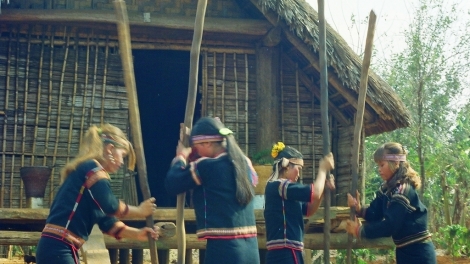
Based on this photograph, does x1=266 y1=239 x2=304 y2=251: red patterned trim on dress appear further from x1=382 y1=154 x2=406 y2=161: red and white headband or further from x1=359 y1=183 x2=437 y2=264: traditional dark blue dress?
x1=382 y1=154 x2=406 y2=161: red and white headband

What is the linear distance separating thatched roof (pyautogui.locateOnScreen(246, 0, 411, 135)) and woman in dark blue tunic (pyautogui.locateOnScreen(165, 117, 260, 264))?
398 cm

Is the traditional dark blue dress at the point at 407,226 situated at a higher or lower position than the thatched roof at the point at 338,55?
lower

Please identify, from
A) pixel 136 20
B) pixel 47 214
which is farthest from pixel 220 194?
pixel 136 20

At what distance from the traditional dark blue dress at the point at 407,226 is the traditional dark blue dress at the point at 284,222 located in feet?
2.00

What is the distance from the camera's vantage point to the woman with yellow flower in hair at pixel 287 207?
500cm

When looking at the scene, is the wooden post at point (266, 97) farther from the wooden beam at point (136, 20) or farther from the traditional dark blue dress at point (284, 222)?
the traditional dark blue dress at point (284, 222)

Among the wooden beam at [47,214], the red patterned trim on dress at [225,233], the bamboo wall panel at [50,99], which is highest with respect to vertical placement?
the bamboo wall panel at [50,99]

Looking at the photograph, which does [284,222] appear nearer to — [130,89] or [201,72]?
[130,89]

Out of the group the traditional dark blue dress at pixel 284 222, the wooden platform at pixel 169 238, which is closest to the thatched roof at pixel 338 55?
the wooden platform at pixel 169 238

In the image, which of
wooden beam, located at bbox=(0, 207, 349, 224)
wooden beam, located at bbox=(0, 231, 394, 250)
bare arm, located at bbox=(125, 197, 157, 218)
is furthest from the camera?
wooden beam, located at bbox=(0, 231, 394, 250)

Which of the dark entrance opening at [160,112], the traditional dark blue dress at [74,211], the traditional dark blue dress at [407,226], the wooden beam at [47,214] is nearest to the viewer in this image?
the traditional dark blue dress at [74,211]

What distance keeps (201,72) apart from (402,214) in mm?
4748

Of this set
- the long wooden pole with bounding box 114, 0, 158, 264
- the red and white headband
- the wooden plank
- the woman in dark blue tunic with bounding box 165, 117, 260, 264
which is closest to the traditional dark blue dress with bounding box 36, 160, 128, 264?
the woman in dark blue tunic with bounding box 165, 117, 260, 264

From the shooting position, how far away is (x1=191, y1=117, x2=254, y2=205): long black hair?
439cm
